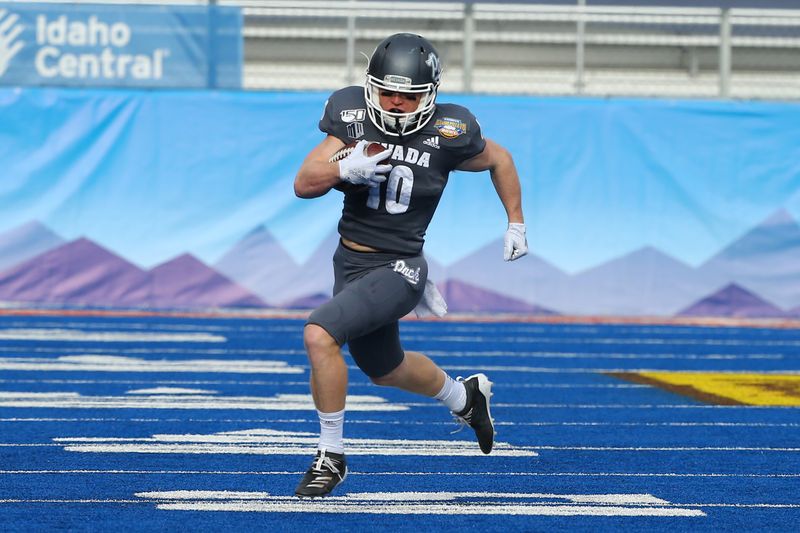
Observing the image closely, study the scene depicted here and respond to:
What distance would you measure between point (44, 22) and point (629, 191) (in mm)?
5910

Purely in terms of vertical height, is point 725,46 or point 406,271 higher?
point 725,46

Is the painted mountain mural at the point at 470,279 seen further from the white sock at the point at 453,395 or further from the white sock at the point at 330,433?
the white sock at the point at 330,433

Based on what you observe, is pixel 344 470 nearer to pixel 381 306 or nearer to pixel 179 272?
pixel 381 306

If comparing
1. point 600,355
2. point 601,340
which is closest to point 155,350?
A: point 600,355

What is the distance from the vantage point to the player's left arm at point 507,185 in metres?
5.61

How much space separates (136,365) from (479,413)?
415 cm

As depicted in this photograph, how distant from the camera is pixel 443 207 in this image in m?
13.5

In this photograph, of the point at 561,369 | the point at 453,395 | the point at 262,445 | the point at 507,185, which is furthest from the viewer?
the point at 561,369

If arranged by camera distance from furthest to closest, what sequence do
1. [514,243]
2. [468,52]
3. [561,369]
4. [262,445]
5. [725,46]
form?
[725,46] → [468,52] → [561,369] → [262,445] → [514,243]

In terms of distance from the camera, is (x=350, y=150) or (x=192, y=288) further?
(x=192, y=288)

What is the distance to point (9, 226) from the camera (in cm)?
1317

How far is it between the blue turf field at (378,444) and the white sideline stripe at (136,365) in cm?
2

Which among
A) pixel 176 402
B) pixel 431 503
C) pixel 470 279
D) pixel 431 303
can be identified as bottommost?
pixel 470 279

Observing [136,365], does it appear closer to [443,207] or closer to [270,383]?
[270,383]
